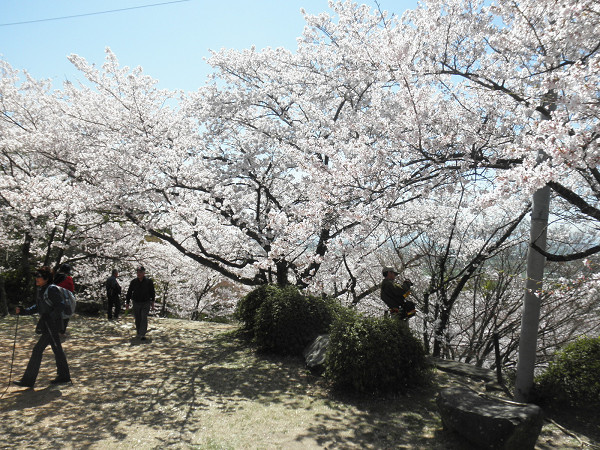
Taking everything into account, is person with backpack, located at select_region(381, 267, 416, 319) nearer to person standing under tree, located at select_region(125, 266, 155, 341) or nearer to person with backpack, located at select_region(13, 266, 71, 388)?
person with backpack, located at select_region(13, 266, 71, 388)

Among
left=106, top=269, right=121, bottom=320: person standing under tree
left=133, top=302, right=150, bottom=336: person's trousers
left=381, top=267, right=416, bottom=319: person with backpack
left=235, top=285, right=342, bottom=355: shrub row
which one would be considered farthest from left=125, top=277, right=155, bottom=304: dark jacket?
left=381, top=267, right=416, bottom=319: person with backpack

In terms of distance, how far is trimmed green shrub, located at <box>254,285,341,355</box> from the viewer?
711 cm

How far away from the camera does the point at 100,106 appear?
9.18m

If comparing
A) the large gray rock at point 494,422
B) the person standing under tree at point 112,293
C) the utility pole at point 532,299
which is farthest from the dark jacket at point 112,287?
the utility pole at point 532,299

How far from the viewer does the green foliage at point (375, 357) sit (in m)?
5.14

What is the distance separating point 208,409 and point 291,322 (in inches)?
99.6

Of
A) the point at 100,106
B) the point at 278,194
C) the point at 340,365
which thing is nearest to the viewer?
the point at 340,365

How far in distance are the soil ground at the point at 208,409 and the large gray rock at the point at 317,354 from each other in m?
0.16

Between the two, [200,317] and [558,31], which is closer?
[558,31]

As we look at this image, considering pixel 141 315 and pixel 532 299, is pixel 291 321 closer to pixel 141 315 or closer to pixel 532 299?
pixel 141 315

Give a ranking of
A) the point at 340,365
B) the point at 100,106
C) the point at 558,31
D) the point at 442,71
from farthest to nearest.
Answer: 1. the point at 100,106
2. the point at 340,365
3. the point at 442,71
4. the point at 558,31

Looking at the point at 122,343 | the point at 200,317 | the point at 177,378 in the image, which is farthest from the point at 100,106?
the point at 200,317

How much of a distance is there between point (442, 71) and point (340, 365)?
4.08m

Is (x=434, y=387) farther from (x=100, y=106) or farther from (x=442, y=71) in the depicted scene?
(x=100, y=106)
